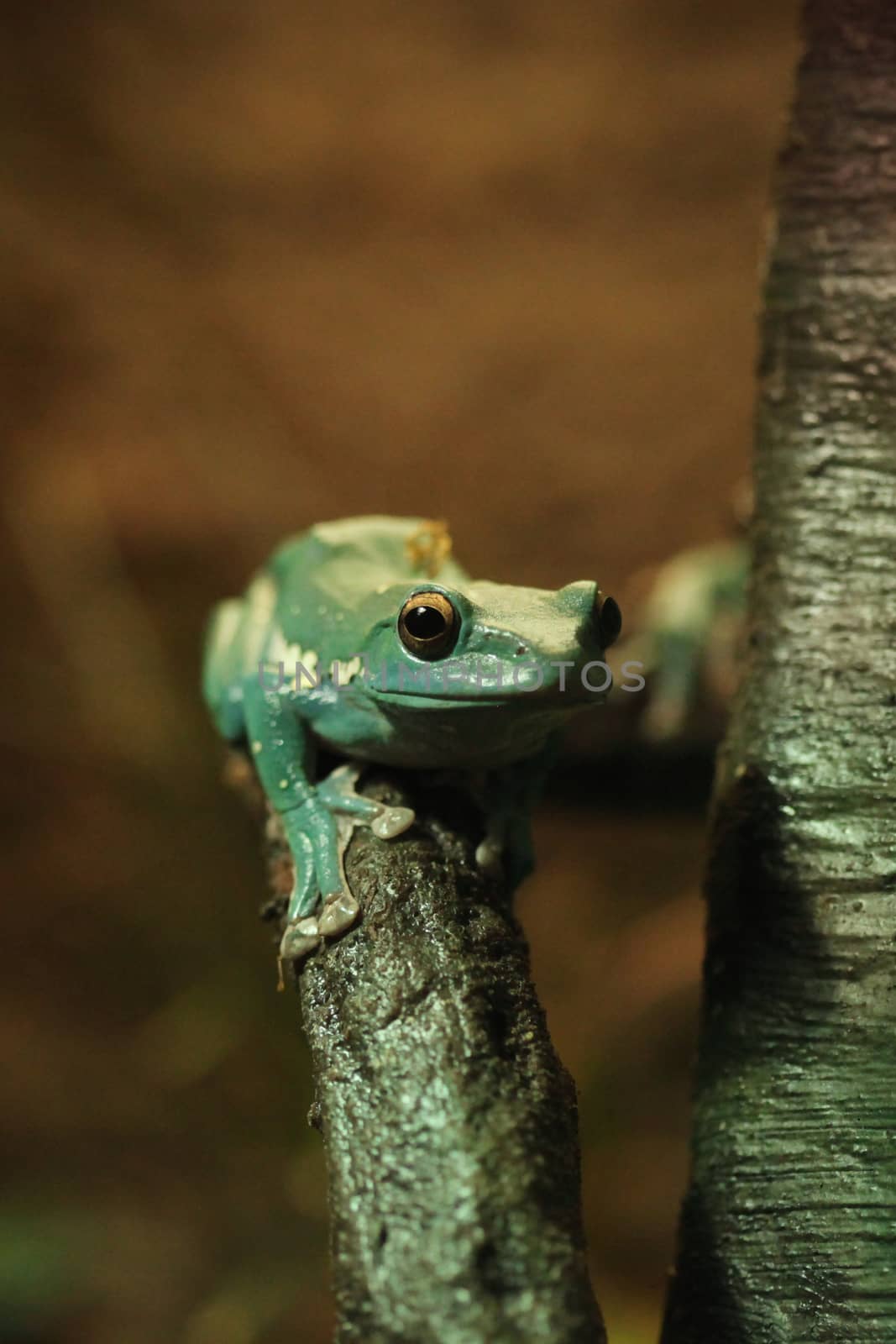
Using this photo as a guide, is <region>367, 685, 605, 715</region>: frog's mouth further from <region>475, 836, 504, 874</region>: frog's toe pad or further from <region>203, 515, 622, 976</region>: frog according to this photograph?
<region>475, 836, 504, 874</region>: frog's toe pad

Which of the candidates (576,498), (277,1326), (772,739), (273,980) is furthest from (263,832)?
(576,498)

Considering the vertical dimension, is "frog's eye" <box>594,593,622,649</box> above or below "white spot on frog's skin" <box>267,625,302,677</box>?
below

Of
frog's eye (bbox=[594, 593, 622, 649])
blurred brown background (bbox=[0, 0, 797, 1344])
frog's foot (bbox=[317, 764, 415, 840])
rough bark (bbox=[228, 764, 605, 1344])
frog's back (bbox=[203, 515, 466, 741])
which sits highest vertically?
blurred brown background (bbox=[0, 0, 797, 1344])

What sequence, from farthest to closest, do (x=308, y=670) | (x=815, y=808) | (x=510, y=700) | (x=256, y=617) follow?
1. (x=256, y=617)
2. (x=308, y=670)
3. (x=815, y=808)
4. (x=510, y=700)

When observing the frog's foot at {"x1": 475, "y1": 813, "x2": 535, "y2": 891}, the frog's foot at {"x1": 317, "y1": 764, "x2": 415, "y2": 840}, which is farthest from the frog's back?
the frog's foot at {"x1": 475, "y1": 813, "x2": 535, "y2": 891}

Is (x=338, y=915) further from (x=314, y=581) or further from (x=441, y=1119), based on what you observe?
(x=314, y=581)

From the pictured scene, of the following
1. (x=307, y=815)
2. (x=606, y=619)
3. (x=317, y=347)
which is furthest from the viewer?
(x=317, y=347)

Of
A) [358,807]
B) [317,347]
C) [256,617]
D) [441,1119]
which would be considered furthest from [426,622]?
[317,347]
